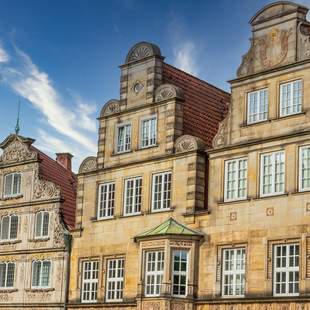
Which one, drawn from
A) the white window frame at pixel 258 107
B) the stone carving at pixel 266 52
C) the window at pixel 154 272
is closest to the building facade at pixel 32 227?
the window at pixel 154 272

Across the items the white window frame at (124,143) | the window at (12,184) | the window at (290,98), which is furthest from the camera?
the window at (12,184)

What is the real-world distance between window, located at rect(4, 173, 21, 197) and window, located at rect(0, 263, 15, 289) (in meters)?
3.94

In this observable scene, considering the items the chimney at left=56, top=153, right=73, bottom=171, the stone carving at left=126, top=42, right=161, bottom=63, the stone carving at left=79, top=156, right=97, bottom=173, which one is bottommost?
the stone carving at left=79, top=156, right=97, bottom=173

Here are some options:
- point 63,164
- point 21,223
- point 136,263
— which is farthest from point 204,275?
point 63,164

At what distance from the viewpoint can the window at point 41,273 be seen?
Result: 156 ft

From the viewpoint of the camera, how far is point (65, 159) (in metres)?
56.7

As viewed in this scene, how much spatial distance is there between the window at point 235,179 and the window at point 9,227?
50.4 feet

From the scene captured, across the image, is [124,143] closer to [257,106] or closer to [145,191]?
[145,191]

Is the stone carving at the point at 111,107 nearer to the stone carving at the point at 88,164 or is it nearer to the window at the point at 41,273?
the stone carving at the point at 88,164

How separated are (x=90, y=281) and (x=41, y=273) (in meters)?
4.35

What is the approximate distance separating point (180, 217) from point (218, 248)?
2.69m

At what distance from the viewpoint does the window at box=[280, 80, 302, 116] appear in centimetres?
3753

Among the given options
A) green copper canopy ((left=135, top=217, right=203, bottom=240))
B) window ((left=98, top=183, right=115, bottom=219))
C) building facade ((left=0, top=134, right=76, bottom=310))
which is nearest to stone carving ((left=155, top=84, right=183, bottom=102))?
window ((left=98, top=183, right=115, bottom=219))

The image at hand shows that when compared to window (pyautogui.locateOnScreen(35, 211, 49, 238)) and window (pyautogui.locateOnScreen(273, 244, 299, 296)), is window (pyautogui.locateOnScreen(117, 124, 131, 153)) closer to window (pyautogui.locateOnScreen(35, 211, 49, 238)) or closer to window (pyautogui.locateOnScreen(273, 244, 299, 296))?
window (pyautogui.locateOnScreen(35, 211, 49, 238))
